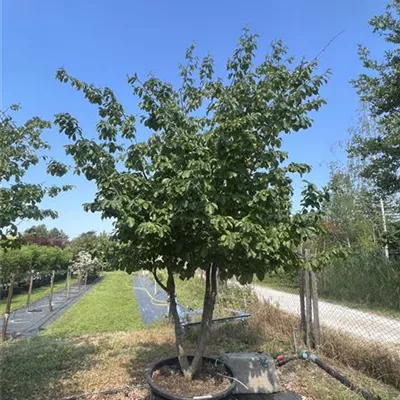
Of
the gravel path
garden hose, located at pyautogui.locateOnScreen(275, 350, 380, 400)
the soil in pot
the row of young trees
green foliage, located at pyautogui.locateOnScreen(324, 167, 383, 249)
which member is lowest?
the gravel path

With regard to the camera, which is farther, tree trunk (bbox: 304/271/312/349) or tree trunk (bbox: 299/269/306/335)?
tree trunk (bbox: 299/269/306/335)

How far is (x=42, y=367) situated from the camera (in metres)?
4.34

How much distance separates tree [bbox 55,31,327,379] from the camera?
2580 millimetres

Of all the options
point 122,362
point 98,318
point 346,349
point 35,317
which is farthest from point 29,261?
point 346,349

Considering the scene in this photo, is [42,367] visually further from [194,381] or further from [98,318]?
[98,318]

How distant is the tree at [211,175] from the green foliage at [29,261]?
363 inches

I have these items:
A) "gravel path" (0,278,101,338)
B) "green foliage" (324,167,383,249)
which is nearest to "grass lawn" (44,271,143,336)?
"gravel path" (0,278,101,338)

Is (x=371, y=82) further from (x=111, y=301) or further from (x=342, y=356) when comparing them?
(x=111, y=301)

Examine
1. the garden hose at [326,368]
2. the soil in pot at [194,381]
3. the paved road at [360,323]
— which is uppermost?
the paved road at [360,323]

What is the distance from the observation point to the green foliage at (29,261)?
14.5 metres

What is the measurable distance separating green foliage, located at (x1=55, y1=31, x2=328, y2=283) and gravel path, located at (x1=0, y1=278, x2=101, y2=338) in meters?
7.19

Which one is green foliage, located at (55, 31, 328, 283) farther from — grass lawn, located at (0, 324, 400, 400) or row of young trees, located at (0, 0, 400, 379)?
grass lawn, located at (0, 324, 400, 400)

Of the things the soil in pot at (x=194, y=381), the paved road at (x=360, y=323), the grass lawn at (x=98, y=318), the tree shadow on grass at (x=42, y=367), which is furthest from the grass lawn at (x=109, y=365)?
the grass lawn at (x=98, y=318)

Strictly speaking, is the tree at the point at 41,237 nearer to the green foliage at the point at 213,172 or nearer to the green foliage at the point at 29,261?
the green foliage at the point at 29,261
